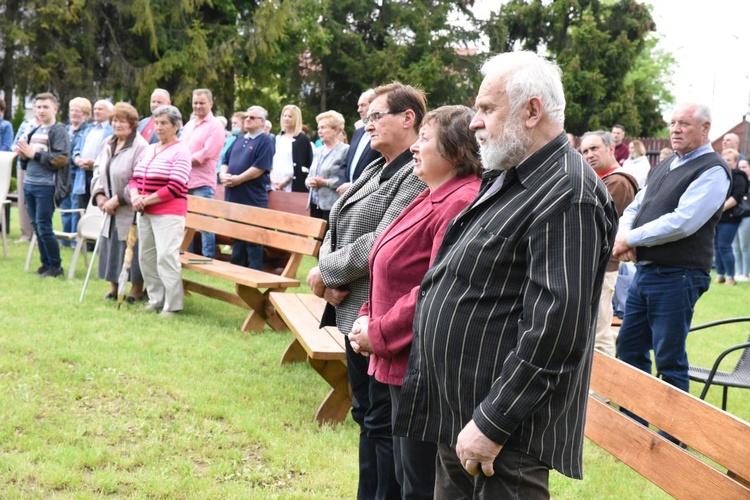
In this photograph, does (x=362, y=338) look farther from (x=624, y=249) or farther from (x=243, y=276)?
(x=243, y=276)

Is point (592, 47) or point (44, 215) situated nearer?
point (44, 215)

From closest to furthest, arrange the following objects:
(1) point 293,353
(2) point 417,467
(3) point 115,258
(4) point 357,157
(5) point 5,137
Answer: (2) point 417,467, (1) point 293,353, (4) point 357,157, (3) point 115,258, (5) point 5,137

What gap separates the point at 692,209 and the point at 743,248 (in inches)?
361

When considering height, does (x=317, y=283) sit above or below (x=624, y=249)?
below

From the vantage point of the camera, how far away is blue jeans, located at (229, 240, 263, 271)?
947 centimetres

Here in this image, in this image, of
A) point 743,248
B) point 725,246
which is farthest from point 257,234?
point 743,248

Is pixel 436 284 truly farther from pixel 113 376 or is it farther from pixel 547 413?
pixel 113 376

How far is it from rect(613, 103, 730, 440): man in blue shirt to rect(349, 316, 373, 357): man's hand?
7.33 feet

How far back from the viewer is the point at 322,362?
5.15 m

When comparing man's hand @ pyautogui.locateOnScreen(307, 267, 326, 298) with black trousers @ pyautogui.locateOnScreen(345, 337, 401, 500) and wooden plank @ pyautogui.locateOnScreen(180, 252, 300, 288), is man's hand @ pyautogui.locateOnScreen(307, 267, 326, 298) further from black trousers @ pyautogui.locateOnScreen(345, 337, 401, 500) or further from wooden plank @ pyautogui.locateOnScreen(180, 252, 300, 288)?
wooden plank @ pyautogui.locateOnScreen(180, 252, 300, 288)

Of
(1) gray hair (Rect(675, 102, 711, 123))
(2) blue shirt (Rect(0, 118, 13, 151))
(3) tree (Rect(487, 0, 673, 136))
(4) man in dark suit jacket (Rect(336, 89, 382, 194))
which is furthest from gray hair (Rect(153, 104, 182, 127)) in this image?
(3) tree (Rect(487, 0, 673, 136))

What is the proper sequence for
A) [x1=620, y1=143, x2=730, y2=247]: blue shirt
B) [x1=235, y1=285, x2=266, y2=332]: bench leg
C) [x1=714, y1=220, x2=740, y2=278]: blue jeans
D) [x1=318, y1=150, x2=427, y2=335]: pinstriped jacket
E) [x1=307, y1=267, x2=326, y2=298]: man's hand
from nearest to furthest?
[x1=318, y1=150, x2=427, y2=335]: pinstriped jacket < [x1=307, y1=267, x2=326, y2=298]: man's hand < [x1=620, y1=143, x2=730, y2=247]: blue shirt < [x1=235, y1=285, x2=266, y2=332]: bench leg < [x1=714, y1=220, x2=740, y2=278]: blue jeans

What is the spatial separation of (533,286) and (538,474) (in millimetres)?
530

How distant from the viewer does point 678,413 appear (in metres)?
2.77
